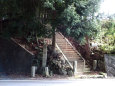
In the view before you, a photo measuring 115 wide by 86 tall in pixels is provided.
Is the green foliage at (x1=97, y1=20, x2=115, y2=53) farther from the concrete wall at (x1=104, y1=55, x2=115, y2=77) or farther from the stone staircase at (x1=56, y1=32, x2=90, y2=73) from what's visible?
the stone staircase at (x1=56, y1=32, x2=90, y2=73)

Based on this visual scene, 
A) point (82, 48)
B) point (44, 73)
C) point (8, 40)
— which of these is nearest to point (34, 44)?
point (8, 40)

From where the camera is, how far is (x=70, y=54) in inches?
412

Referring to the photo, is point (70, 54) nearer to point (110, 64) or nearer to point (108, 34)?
point (110, 64)

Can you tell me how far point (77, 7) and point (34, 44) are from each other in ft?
12.0

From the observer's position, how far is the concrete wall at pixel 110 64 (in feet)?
30.6

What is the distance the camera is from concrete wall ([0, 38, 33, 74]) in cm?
888

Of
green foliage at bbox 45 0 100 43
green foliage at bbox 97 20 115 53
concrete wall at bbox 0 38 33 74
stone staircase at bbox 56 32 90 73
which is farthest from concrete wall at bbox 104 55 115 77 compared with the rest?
concrete wall at bbox 0 38 33 74

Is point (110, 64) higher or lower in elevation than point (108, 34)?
lower

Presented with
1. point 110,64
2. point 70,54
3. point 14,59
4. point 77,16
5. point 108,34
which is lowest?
point 110,64

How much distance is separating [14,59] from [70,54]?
3275mm

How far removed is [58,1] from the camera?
23.8ft

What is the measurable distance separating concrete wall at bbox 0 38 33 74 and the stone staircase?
7.31ft

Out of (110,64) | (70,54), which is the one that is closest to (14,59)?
(70,54)

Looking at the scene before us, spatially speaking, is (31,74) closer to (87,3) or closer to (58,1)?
(58,1)
